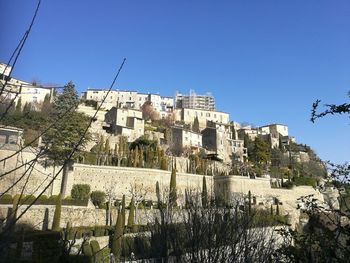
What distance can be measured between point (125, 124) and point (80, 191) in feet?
97.2

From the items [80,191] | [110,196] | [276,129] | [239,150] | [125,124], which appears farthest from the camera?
[276,129]

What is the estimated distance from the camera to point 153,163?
157 ft

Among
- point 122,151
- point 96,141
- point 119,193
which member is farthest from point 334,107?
point 96,141

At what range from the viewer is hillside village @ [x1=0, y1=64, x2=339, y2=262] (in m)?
28.4

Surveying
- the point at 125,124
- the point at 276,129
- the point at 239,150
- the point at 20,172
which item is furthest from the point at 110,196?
the point at 276,129

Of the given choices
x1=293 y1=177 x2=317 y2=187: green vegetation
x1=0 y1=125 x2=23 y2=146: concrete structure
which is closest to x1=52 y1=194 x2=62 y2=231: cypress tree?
x1=0 y1=125 x2=23 y2=146: concrete structure

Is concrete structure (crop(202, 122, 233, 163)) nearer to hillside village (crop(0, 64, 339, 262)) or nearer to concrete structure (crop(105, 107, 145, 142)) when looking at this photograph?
hillside village (crop(0, 64, 339, 262))

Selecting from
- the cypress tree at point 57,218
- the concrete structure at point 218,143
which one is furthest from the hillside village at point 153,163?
the cypress tree at point 57,218

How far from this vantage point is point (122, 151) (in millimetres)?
48500

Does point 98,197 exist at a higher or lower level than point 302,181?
lower

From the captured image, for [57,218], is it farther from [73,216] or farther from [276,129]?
[276,129]

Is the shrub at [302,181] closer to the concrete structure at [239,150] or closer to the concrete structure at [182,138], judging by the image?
the concrete structure at [239,150]

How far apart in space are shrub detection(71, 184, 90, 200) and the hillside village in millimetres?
144

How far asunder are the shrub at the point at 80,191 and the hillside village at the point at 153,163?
144 millimetres
